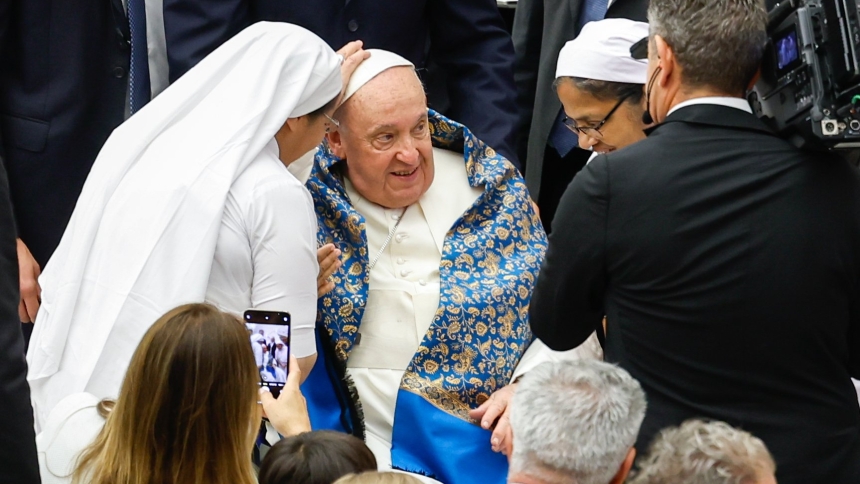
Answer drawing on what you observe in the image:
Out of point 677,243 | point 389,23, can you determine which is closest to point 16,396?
point 677,243

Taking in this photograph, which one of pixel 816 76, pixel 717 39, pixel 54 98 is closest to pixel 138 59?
pixel 54 98

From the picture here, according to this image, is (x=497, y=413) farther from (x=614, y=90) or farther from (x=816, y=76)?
(x=816, y=76)

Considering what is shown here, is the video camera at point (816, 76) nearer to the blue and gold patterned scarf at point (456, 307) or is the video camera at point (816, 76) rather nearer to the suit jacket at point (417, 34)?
the blue and gold patterned scarf at point (456, 307)

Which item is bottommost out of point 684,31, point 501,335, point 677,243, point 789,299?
point 501,335

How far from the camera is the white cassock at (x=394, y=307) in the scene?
3617 millimetres

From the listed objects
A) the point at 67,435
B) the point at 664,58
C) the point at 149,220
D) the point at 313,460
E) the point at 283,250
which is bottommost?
the point at 313,460

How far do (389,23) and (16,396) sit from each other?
110 inches

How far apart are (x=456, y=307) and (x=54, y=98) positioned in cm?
177

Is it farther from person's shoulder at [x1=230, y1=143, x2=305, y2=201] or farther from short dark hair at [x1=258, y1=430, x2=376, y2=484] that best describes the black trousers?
short dark hair at [x1=258, y1=430, x2=376, y2=484]

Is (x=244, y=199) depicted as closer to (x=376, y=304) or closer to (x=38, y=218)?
(x=376, y=304)

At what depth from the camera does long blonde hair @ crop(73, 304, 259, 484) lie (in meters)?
2.29

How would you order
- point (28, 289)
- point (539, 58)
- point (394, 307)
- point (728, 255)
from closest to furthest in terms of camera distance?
1. point (728, 255)
2. point (394, 307)
3. point (28, 289)
4. point (539, 58)

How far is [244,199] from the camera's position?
3102 mm

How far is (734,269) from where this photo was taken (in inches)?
97.9
